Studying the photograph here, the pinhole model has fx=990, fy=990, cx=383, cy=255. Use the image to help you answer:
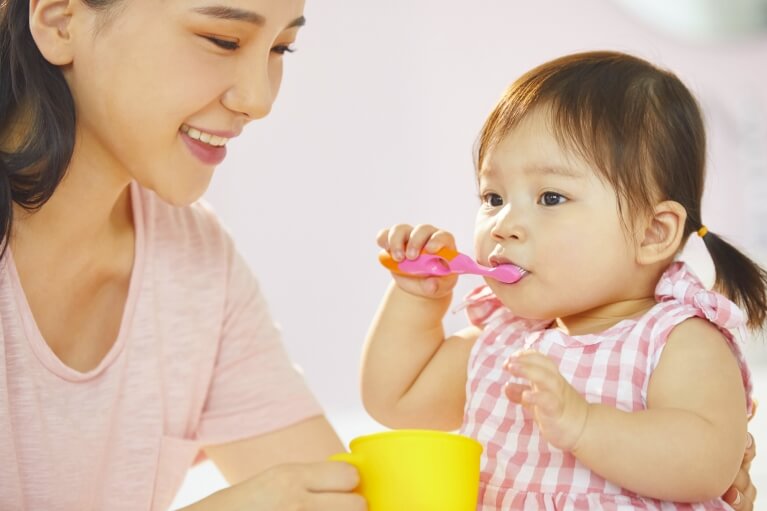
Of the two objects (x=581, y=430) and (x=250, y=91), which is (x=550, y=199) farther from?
(x=250, y=91)

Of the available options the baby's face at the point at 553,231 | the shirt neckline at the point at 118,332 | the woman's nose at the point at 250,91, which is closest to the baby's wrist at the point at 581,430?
the baby's face at the point at 553,231

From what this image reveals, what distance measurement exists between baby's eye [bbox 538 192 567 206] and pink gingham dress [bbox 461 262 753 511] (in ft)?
0.48

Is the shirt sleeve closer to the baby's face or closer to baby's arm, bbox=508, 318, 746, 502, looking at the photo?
the baby's face

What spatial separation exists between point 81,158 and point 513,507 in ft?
2.28

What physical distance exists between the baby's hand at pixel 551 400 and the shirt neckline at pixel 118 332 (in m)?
0.63

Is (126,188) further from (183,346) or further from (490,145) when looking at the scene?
(490,145)

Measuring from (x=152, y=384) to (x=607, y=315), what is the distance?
64cm

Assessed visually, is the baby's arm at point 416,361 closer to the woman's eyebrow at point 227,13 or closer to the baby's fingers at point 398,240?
the baby's fingers at point 398,240

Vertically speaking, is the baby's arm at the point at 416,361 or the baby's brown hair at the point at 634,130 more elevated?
the baby's brown hair at the point at 634,130

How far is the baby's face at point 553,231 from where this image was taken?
1.08 meters

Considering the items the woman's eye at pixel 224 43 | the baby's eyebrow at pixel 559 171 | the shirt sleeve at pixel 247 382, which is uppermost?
the woman's eye at pixel 224 43

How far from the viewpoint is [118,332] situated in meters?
1.38

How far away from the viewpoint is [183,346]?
1.44m

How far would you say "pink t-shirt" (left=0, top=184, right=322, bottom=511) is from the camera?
1.26 meters
